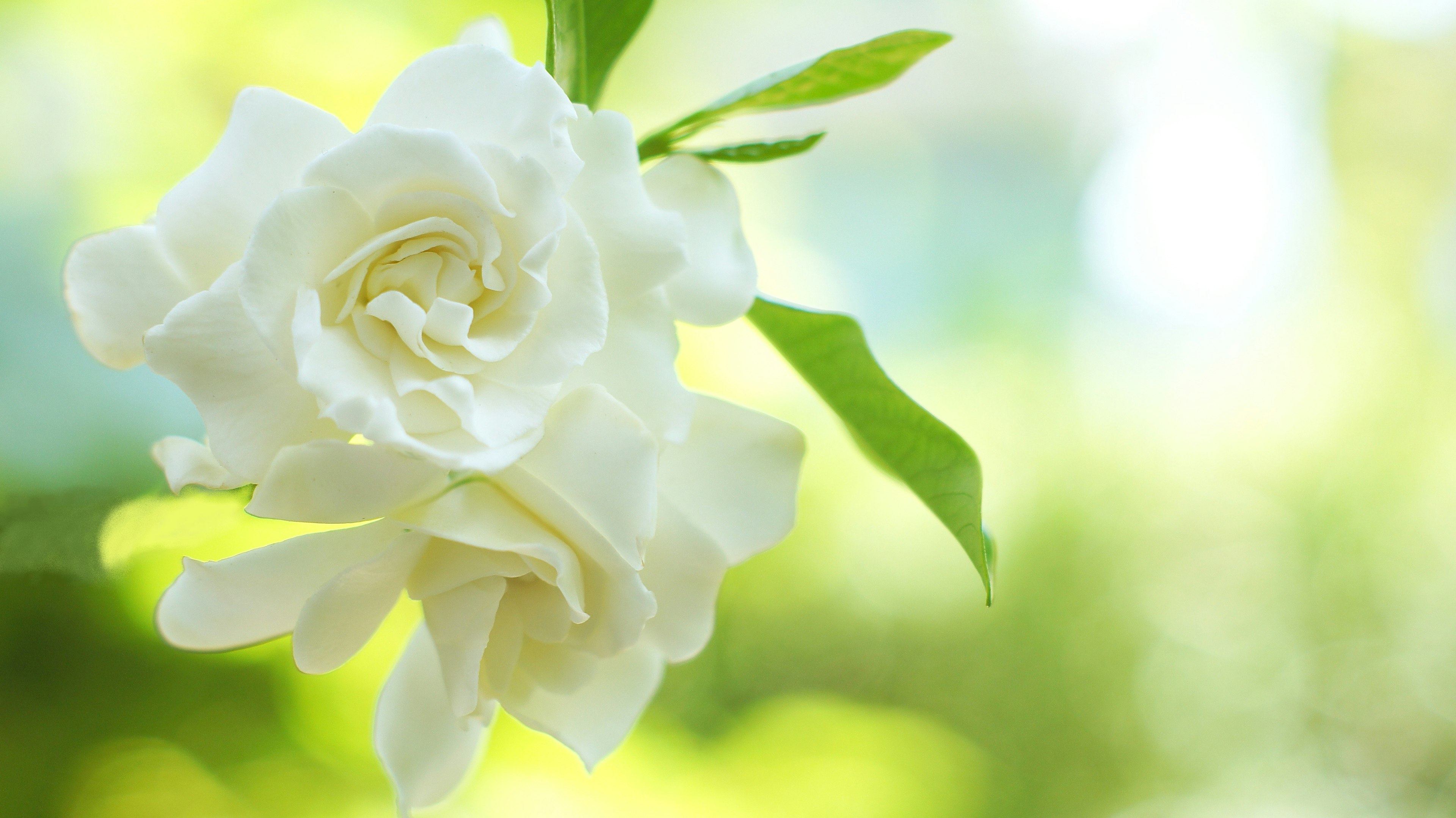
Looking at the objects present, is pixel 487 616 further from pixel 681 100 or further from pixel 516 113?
pixel 681 100

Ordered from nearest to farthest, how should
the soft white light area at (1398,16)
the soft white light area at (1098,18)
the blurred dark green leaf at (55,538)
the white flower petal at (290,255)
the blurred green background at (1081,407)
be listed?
the white flower petal at (290,255)
the blurred dark green leaf at (55,538)
the blurred green background at (1081,407)
the soft white light area at (1398,16)
the soft white light area at (1098,18)

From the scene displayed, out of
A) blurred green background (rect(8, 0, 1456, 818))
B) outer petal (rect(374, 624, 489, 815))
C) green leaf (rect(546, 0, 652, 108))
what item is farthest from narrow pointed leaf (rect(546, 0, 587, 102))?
blurred green background (rect(8, 0, 1456, 818))

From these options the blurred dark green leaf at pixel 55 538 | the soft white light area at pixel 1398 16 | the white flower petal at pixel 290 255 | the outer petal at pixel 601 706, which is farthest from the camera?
the soft white light area at pixel 1398 16

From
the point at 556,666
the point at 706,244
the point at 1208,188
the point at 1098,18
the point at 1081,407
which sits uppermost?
the point at 706,244

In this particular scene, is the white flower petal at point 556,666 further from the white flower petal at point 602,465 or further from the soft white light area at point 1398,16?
the soft white light area at point 1398,16

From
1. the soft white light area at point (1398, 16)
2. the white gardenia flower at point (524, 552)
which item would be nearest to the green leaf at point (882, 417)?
the white gardenia flower at point (524, 552)

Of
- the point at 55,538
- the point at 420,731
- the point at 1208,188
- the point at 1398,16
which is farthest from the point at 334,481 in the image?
the point at 1398,16

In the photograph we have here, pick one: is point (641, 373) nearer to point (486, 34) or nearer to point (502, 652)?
point (502, 652)
